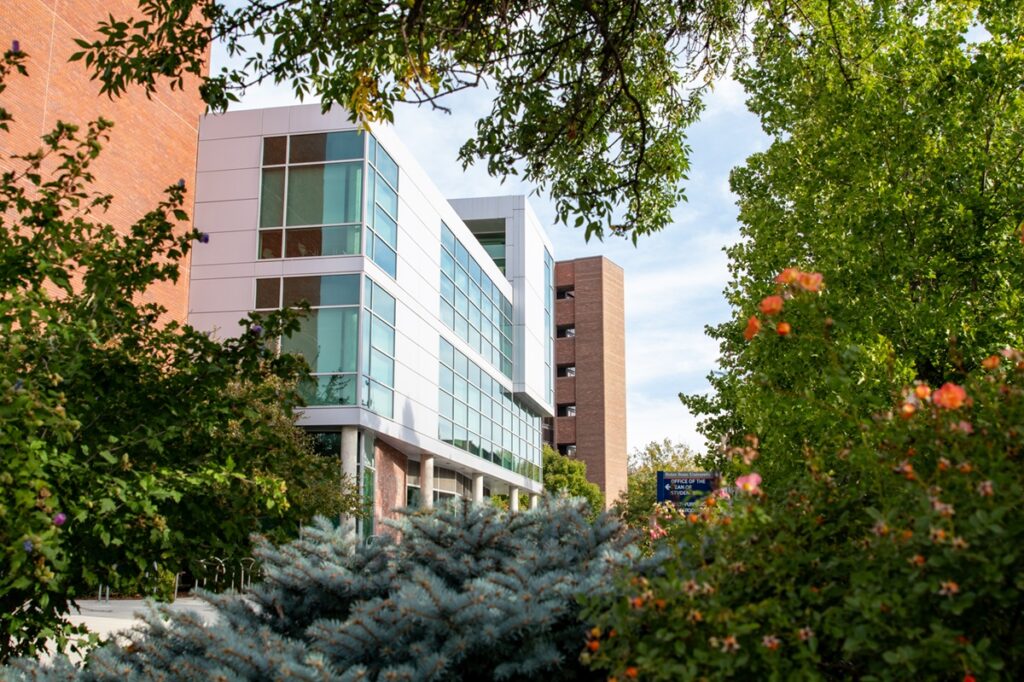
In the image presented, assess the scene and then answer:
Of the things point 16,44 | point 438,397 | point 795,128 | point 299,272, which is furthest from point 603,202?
point 438,397

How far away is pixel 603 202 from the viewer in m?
8.56

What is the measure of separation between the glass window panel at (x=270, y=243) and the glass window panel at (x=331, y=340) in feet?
6.53

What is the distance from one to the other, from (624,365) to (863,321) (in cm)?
5769

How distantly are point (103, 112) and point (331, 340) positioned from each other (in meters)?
7.26

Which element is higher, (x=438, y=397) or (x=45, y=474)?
(x=438, y=397)

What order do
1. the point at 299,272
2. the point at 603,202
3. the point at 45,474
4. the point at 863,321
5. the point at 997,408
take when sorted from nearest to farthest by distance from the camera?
the point at 997,408 < the point at 45,474 < the point at 603,202 < the point at 863,321 < the point at 299,272

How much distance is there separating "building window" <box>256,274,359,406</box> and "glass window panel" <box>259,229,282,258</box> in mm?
988

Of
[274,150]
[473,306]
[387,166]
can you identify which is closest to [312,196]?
[274,150]

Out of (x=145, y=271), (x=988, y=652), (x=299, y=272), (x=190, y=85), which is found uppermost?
(x=190, y=85)

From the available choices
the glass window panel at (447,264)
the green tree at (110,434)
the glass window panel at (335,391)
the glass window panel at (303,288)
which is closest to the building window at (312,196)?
the glass window panel at (303,288)

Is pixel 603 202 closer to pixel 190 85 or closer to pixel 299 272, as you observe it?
pixel 299 272

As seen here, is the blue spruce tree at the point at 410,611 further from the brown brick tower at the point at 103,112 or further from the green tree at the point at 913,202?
the brown brick tower at the point at 103,112

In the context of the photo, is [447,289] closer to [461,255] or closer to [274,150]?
[461,255]

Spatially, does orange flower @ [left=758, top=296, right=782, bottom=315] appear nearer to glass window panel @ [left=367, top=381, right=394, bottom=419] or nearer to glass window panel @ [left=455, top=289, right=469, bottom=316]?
glass window panel @ [left=367, top=381, right=394, bottom=419]
